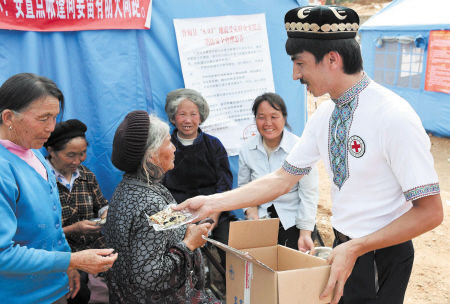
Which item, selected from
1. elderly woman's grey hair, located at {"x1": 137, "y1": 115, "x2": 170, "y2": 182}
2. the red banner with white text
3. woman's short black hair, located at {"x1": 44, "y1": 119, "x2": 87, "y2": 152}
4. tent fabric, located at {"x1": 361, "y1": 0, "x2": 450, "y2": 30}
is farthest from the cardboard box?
tent fabric, located at {"x1": 361, "y1": 0, "x2": 450, "y2": 30}

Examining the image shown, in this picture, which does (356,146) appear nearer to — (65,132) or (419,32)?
(65,132)

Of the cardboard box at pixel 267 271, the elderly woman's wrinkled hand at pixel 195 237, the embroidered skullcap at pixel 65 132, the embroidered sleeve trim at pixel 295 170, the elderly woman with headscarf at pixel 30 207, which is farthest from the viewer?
the embroidered skullcap at pixel 65 132

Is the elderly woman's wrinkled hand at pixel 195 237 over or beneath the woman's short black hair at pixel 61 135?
beneath

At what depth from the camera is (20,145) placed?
2.17 meters

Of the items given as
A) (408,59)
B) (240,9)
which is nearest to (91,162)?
(240,9)

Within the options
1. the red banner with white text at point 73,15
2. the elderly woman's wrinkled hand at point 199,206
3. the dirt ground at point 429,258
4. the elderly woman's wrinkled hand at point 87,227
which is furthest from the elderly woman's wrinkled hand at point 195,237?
the dirt ground at point 429,258

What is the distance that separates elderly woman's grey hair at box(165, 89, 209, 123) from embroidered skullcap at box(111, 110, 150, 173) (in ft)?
4.43

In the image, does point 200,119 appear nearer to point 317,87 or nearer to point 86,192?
→ point 86,192

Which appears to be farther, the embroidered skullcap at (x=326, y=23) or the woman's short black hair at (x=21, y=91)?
the woman's short black hair at (x=21, y=91)

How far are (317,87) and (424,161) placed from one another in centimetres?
63

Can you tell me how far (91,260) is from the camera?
2164 mm

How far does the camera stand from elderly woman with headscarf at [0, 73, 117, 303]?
6.49ft

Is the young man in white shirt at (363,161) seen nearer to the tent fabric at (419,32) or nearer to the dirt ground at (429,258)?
the dirt ground at (429,258)

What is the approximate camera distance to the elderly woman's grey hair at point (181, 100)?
3959mm
